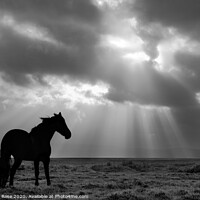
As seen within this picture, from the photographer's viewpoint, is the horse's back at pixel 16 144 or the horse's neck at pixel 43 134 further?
the horse's neck at pixel 43 134

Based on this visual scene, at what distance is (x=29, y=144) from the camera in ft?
51.2

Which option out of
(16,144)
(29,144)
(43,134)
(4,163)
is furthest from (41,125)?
(4,163)

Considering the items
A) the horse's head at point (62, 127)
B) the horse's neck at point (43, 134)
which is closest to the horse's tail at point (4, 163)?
the horse's neck at point (43, 134)

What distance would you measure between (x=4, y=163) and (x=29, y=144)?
1530 millimetres

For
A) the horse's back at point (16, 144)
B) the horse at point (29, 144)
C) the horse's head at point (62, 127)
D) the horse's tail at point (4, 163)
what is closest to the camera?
the horse's tail at point (4, 163)

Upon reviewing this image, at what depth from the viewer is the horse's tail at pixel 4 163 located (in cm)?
1484

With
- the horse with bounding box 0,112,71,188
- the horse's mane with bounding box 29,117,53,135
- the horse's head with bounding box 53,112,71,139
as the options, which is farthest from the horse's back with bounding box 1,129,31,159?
the horse's head with bounding box 53,112,71,139

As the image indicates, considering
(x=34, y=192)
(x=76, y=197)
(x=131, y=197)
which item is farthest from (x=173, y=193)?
(x=34, y=192)

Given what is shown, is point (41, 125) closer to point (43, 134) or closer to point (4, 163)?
point (43, 134)

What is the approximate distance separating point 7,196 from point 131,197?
558 centimetres

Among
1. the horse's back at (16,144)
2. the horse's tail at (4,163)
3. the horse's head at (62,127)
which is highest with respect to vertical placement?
the horse's head at (62,127)

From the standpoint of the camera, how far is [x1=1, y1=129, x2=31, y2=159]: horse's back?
15.2 meters

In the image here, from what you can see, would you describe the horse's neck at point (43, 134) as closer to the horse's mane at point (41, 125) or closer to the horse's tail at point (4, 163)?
the horse's mane at point (41, 125)

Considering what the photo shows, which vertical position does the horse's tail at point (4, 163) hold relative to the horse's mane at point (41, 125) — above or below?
below
